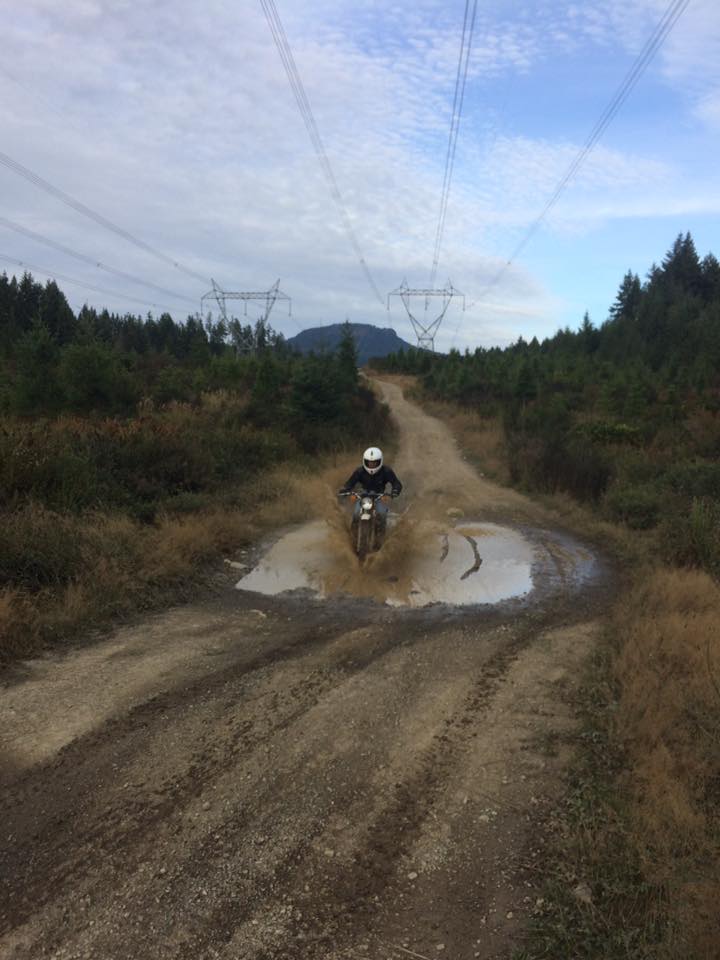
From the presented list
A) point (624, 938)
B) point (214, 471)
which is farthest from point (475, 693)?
point (214, 471)

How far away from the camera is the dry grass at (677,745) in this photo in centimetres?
304

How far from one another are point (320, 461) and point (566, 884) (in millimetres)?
15595

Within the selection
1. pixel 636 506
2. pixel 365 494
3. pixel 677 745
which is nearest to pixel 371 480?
pixel 365 494

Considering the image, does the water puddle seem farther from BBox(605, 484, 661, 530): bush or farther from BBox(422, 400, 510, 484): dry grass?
BBox(422, 400, 510, 484): dry grass

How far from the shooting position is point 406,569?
9.73 metres

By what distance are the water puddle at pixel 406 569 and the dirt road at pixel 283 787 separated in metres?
1.19

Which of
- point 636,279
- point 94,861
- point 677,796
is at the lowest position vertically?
point 94,861

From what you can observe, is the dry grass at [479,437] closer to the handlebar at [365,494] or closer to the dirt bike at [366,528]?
the handlebar at [365,494]

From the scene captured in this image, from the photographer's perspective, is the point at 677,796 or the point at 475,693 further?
the point at 475,693

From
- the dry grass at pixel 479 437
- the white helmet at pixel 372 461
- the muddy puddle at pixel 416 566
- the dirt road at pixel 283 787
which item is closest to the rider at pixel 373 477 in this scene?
the white helmet at pixel 372 461

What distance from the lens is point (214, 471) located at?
13.4m

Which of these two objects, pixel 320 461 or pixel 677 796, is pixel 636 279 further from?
pixel 677 796

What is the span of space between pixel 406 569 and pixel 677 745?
18.2 feet

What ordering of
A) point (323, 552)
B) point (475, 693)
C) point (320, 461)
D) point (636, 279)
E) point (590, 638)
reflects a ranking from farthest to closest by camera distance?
point (636, 279) → point (320, 461) → point (323, 552) → point (590, 638) → point (475, 693)
